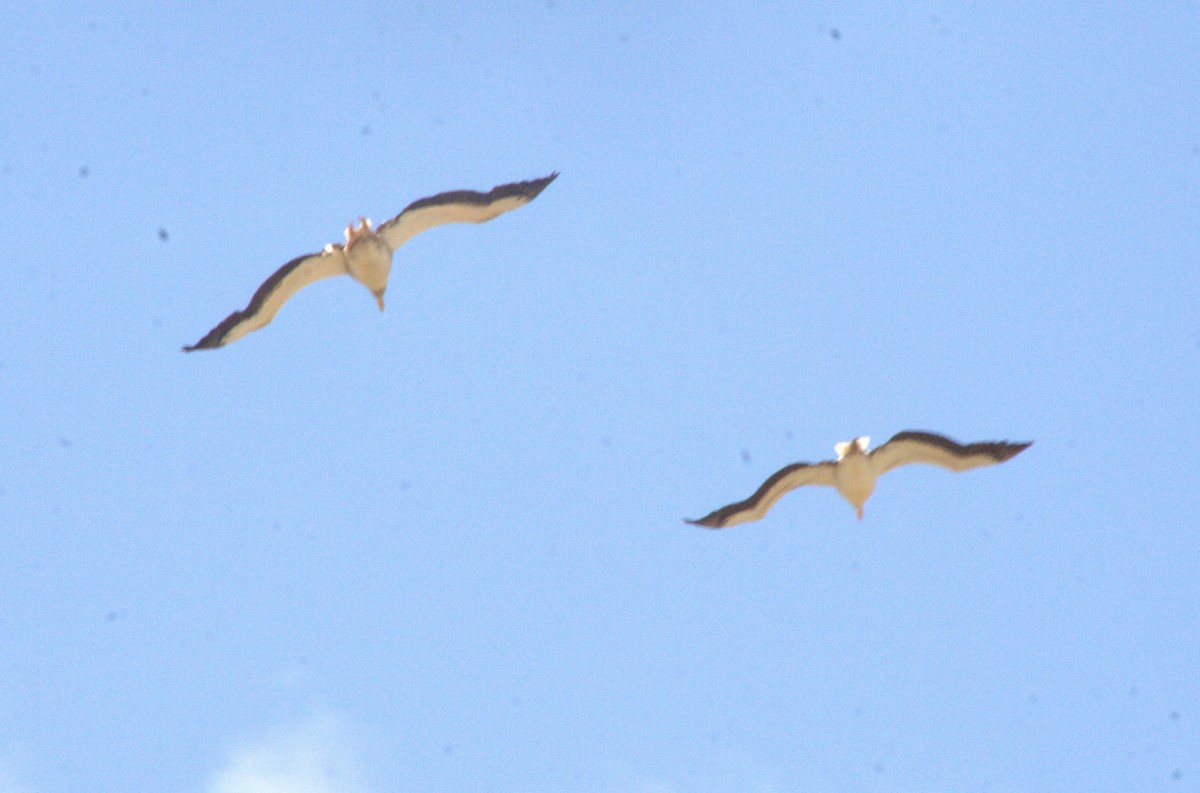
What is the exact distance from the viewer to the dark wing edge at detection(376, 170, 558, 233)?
25891 millimetres

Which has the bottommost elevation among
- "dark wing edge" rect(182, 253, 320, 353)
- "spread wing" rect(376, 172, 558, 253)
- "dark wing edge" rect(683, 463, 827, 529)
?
"dark wing edge" rect(683, 463, 827, 529)

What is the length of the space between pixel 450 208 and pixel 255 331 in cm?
313

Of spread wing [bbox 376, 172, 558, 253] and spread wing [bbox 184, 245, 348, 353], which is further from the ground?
spread wing [bbox 376, 172, 558, 253]

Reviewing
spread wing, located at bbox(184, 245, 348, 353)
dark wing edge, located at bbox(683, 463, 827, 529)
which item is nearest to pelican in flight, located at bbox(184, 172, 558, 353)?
spread wing, located at bbox(184, 245, 348, 353)

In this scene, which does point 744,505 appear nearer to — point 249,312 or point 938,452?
point 938,452

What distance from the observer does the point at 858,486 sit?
26781mm

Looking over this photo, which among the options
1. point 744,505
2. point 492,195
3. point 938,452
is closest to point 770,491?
point 744,505

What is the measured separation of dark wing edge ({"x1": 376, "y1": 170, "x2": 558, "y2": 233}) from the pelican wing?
5.77 metres

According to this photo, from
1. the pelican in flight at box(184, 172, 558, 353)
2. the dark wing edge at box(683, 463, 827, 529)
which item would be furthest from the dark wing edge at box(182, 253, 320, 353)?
the dark wing edge at box(683, 463, 827, 529)

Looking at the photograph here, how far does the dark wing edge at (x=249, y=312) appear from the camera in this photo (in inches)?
1012

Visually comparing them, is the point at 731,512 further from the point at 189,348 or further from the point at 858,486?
the point at 189,348

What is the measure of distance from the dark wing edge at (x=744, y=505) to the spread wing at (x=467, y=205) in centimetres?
485

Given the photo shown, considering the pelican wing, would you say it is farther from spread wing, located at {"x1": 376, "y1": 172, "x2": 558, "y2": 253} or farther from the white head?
spread wing, located at {"x1": 376, "y1": 172, "x2": 558, "y2": 253}

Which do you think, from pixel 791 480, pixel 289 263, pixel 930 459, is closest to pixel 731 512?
pixel 791 480
